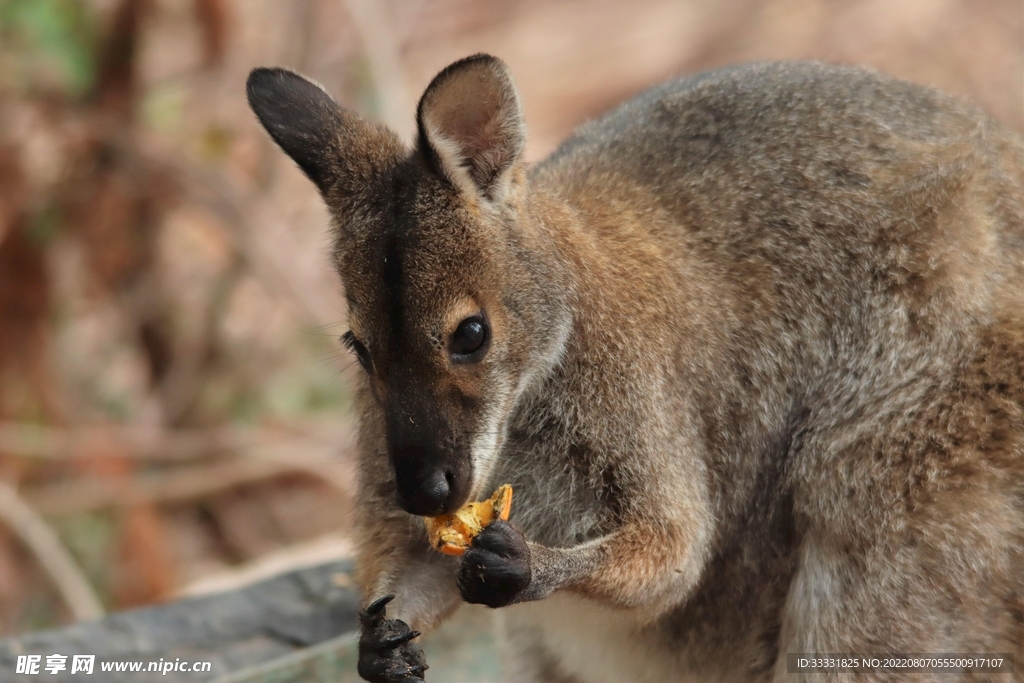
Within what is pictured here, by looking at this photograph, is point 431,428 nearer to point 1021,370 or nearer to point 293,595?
point 1021,370

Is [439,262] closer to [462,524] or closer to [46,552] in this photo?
[462,524]

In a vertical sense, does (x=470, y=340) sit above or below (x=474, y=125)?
below

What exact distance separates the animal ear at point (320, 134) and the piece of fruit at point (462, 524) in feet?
2.91

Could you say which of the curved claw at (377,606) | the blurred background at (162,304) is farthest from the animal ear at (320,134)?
the blurred background at (162,304)

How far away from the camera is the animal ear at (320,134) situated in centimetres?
312

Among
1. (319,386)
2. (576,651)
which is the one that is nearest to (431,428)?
(576,651)

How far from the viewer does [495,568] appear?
283 centimetres

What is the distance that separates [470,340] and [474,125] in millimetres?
554

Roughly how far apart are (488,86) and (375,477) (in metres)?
1.25

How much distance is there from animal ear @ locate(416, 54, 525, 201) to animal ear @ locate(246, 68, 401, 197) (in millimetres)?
199

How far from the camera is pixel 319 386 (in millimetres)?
8289

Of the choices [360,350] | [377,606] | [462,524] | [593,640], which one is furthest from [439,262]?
[593,640]

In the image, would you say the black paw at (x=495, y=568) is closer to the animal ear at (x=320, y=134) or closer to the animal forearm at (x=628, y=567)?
the animal forearm at (x=628, y=567)

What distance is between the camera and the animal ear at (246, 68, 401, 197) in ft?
10.2
